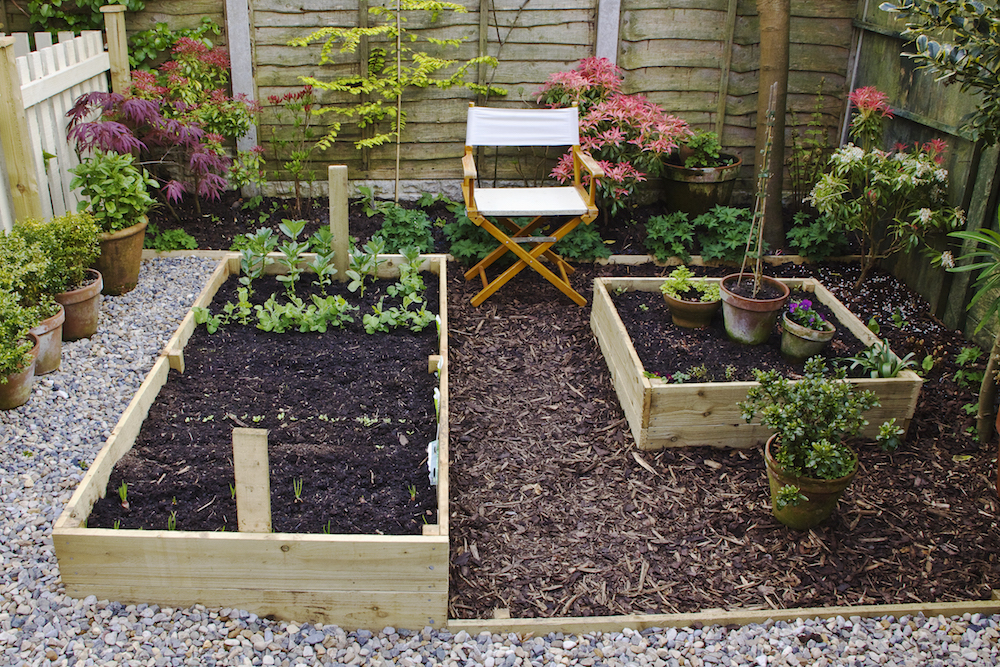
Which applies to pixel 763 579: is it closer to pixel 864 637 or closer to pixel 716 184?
pixel 864 637

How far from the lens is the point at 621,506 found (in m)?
3.06

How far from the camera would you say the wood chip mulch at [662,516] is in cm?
266

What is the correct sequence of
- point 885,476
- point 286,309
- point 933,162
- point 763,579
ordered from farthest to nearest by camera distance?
point 933,162 < point 286,309 < point 885,476 < point 763,579

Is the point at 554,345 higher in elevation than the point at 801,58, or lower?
lower

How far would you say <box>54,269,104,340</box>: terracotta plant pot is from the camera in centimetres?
376

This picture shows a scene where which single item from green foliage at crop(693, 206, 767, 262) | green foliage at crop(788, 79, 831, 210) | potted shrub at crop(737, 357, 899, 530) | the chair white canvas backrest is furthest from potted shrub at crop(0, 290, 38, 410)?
green foliage at crop(788, 79, 831, 210)

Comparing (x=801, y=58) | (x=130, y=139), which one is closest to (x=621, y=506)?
(x=130, y=139)

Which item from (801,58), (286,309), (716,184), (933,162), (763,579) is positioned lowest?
(763,579)

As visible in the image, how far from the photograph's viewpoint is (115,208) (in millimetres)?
4180

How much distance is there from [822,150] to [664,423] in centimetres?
312

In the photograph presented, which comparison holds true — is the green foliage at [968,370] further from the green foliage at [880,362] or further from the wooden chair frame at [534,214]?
the wooden chair frame at [534,214]

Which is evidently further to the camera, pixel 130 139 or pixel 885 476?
pixel 130 139

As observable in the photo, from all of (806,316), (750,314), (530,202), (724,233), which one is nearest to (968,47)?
(806,316)

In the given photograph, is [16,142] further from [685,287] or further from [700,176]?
[700,176]
